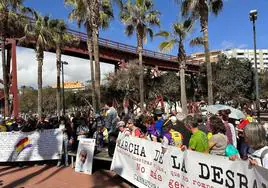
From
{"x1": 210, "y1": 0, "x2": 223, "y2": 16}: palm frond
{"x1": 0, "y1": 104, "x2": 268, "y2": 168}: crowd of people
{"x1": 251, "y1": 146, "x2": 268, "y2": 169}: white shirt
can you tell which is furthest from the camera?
{"x1": 210, "y1": 0, "x2": 223, "y2": 16}: palm frond

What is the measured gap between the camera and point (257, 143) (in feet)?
14.1

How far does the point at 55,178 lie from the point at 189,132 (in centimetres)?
434

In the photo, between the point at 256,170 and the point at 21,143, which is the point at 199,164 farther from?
the point at 21,143

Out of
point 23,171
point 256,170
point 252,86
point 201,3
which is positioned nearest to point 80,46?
point 201,3

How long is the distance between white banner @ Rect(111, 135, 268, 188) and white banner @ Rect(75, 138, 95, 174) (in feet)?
3.76

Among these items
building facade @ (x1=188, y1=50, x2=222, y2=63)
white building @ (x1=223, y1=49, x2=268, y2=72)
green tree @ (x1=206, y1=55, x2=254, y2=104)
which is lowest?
green tree @ (x1=206, y1=55, x2=254, y2=104)

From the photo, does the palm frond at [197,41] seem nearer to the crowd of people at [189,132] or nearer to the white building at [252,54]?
the crowd of people at [189,132]

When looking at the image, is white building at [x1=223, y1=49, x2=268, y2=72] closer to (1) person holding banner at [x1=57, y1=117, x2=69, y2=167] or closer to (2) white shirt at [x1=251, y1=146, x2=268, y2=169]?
(1) person holding banner at [x1=57, y1=117, x2=69, y2=167]

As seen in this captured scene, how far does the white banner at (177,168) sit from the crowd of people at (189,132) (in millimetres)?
148

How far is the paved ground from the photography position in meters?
8.91

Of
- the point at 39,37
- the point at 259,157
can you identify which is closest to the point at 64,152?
the point at 259,157

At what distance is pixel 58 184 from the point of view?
8.99m

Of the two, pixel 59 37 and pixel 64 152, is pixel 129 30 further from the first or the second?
pixel 64 152

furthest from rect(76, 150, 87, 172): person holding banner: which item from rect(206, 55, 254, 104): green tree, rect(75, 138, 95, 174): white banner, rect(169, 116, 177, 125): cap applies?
rect(206, 55, 254, 104): green tree
